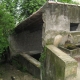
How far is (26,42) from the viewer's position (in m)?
8.70

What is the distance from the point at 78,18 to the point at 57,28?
100 cm

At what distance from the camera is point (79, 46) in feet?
16.5

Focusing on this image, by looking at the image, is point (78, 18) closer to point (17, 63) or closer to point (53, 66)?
point (53, 66)

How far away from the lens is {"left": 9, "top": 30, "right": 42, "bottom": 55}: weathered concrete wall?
848 centimetres

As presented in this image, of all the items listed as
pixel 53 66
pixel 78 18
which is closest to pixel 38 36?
pixel 78 18

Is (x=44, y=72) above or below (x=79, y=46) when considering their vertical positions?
below

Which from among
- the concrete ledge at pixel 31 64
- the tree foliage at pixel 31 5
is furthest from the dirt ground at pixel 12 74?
the tree foliage at pixel 31 5

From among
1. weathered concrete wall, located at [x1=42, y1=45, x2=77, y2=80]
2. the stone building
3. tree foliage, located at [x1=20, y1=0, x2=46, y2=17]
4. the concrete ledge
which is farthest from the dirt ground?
tree foliage, located at [x1=20, y1=0, x2=46, y2=17]

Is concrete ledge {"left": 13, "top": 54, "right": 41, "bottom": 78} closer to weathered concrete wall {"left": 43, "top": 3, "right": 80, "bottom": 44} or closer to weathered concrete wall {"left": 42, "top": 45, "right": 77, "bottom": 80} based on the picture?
weathered concrete wall {"left": 42, "top": 45, "right": 77, "bottom": 80}

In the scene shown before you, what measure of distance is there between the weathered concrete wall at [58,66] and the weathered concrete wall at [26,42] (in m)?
4.20

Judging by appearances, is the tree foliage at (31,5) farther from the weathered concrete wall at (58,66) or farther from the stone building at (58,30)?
the weathered concrete wall at (58,66)

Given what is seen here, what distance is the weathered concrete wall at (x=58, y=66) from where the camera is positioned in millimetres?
3244

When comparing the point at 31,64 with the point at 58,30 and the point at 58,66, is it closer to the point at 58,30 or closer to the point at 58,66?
the point at 58,30

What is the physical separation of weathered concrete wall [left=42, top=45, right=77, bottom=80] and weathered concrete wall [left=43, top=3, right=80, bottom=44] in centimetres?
49
